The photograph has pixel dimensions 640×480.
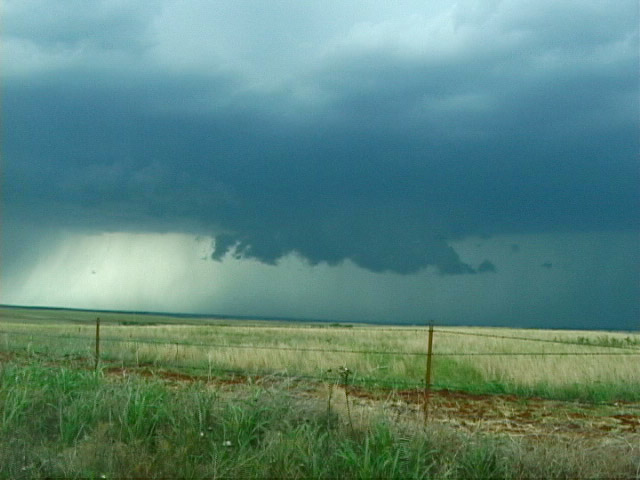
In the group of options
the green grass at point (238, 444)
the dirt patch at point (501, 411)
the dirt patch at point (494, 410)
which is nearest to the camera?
the green grass at point (238, 444)

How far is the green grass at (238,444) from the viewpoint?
6637 millimetres

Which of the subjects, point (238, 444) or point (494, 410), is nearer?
point (238, 444)

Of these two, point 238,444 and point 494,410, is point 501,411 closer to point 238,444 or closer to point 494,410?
point 494,410

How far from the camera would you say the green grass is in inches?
261

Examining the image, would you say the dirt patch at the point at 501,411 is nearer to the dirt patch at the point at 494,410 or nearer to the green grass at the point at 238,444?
the dirt patch at the point at 494,410

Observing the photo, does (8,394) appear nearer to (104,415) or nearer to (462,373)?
(104,415)

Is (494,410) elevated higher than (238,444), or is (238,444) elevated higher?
(238,444)

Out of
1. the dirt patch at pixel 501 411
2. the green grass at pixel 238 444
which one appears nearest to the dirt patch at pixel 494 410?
the dirt patch at pixel 501 411

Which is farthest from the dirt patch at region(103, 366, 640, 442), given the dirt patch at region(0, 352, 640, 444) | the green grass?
the green grass

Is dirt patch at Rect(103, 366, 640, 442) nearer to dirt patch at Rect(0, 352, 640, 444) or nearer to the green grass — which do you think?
dirt patch at Rect(0, 352, 640, 444)

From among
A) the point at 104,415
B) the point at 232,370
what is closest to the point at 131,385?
the point at 104,415

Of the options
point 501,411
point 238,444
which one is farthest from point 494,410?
point 238,444

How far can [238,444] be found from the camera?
23.8 feet

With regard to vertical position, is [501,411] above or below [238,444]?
below
